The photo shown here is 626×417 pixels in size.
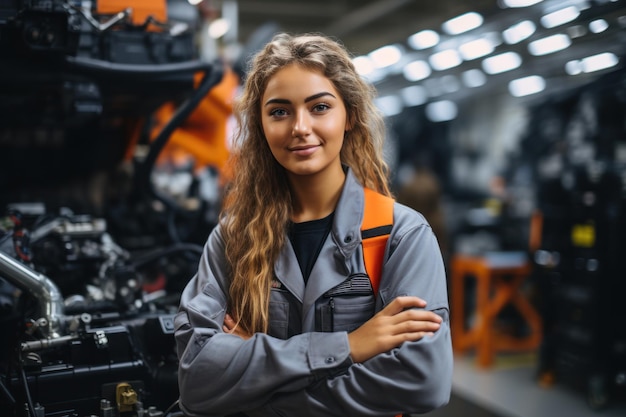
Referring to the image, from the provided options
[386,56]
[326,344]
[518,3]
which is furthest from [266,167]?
[386,56]

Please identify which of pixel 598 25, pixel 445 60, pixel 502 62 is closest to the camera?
pixel 598 25

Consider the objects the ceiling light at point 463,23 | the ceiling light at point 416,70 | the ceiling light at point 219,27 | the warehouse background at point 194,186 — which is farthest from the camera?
the ceiling light at point 416,70

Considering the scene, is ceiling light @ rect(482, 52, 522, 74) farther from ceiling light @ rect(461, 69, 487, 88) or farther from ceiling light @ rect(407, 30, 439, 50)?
ceiling light @ rect(407, 30, 439, 50)

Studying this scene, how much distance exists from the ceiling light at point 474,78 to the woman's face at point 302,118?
751cm

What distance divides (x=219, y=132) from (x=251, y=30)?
9816mm

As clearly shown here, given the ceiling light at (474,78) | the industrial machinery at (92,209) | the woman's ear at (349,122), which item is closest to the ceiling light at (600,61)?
the industrial machinery at (92,209)

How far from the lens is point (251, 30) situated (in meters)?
13.9

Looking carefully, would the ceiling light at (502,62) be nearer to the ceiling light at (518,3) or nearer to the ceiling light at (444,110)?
the ceiling light at (518,3)

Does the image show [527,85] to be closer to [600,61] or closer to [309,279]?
[600,61]

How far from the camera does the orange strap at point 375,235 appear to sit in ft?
6.05

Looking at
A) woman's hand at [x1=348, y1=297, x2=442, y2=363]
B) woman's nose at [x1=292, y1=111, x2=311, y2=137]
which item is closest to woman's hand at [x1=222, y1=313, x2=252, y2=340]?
woman's hand at [x1=348, y1=297, x2=442, y2=363]

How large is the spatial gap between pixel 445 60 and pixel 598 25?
472cm

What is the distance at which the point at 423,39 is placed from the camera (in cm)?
771

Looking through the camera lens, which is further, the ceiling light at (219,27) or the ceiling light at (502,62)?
the ceiling light at (219,27)
